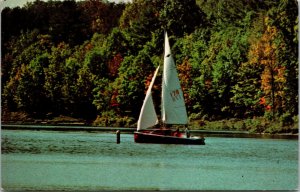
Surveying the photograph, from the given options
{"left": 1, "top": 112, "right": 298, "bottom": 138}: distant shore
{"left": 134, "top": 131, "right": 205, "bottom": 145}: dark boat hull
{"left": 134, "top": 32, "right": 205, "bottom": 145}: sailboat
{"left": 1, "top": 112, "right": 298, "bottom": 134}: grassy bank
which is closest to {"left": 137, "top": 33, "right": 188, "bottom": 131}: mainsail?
{"left": 134, "top": 32, "right": 205, "bottom": 145}: sailboat

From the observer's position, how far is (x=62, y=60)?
42.0 meters

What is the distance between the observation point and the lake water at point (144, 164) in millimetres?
26672

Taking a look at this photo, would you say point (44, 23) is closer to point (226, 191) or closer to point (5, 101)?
point (5, 101)

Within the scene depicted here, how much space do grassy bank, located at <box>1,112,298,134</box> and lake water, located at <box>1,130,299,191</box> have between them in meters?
0.83

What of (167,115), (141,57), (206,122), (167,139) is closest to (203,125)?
(206,122)

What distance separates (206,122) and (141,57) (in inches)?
220

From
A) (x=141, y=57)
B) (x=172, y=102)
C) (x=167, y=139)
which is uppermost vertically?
(x=141, y=57)

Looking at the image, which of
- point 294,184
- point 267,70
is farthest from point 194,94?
point 294,184

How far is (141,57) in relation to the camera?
51.0 m

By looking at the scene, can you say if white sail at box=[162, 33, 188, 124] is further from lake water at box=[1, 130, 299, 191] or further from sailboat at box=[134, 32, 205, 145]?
lake water at box=[1, 130, 299, 191]

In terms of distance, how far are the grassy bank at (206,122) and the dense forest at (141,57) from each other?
18 cm

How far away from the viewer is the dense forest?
3584cm

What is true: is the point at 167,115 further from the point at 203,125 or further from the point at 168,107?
the point at 203,125

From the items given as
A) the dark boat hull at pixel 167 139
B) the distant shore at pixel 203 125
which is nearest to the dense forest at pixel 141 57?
the distant shore at pixel 203 125
